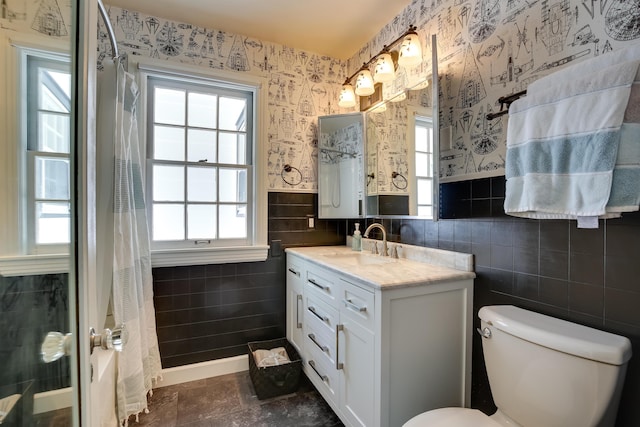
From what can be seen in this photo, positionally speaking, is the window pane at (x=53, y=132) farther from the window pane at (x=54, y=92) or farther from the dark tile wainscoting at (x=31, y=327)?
the dark tile wainscoting at (x=31, y=327)

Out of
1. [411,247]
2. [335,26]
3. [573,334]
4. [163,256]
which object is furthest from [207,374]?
[335,26]

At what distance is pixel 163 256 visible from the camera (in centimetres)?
208

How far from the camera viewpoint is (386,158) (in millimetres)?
2121

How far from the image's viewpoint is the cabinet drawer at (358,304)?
1.33 meters

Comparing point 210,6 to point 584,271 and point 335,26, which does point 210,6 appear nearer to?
point 335,26

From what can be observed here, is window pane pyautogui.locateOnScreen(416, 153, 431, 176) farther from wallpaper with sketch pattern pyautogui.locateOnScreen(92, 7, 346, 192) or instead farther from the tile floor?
the tile floor

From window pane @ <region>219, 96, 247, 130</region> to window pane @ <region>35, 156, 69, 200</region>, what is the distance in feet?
5.63

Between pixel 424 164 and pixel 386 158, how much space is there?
0.40 metres

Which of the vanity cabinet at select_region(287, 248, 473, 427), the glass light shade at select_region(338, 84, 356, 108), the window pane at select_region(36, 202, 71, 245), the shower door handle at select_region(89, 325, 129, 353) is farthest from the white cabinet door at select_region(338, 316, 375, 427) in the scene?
the glass light shade at select_region(338, 84, 356, 108)

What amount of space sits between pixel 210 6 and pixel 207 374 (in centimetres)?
263

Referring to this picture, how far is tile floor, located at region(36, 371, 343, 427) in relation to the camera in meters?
1.72

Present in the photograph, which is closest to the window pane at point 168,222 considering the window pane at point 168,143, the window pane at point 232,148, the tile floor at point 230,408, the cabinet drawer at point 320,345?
the window pane at point 168,143

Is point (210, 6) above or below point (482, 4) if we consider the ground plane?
above

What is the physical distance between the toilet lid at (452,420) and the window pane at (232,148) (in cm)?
202
